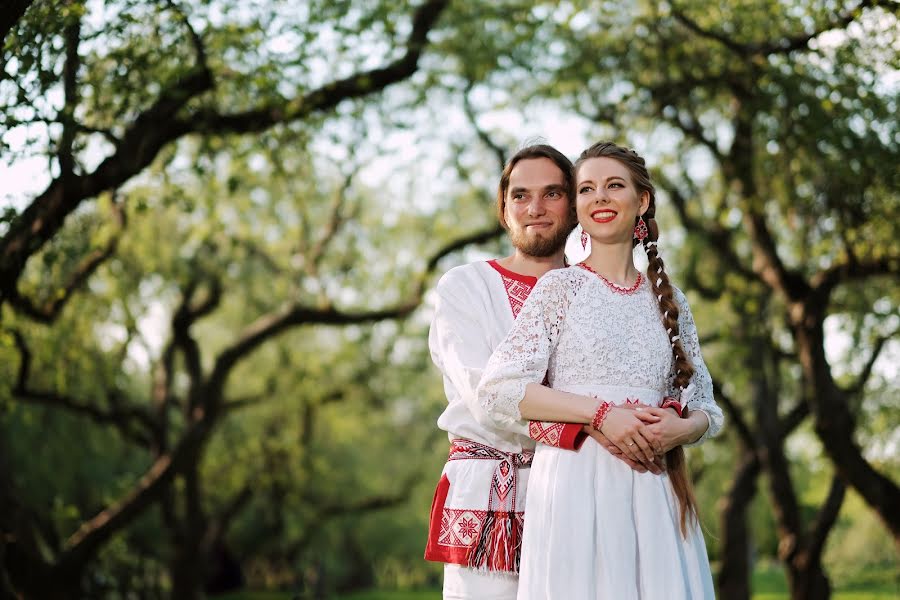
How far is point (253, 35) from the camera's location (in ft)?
21.6

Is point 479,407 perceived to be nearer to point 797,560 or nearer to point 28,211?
point 28,211

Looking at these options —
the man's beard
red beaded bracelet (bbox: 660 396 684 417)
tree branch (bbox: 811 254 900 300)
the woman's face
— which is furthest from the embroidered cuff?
tree branch (bbox: 811 254 900 300)

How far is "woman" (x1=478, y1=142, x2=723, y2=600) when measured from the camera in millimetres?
2844

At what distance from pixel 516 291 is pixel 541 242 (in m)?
0.19

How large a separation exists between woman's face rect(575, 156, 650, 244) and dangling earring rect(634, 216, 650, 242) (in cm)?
5

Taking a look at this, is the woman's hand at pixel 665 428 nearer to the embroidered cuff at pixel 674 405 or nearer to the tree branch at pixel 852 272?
the embroidered cuff at pixel 674 405

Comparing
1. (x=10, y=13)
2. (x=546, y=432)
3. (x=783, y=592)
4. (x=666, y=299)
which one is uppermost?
(x=10, y=13)

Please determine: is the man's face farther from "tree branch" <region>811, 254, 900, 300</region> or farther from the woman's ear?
"tree branch" <region>811, 254, 900, 300</region>

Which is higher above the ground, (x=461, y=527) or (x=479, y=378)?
(x=479, y=378)

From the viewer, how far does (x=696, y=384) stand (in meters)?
3.13

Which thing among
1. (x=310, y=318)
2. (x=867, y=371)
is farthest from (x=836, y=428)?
(x=310, y=318)

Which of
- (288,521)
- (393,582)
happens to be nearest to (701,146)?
(288,521)

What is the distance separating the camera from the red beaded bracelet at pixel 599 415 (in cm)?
287

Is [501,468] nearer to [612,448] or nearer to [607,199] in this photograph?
[612,448]
